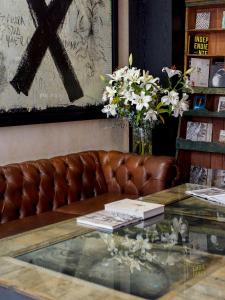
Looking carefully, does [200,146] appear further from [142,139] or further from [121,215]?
[121,215]

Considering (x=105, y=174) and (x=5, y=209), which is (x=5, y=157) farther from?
(x=105, y=174)

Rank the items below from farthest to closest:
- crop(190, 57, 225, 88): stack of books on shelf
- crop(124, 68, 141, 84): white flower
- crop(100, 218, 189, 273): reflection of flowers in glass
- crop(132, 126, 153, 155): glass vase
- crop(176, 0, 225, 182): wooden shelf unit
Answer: crop(190, 57, 225, 88): stack of books on shelf
crop(176, 0, 225, 182): wooden shelf unit
crop(132, 126, 153, 155): glass vase
crop(124, 68, 141, 84): white flower
crop(100, 218, 189, 273): reflection of flowers in glass

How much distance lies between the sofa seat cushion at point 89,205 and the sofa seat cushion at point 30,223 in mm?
100

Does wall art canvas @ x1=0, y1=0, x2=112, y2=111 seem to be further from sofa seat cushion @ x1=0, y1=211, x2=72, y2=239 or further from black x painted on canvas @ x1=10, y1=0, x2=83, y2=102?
sofa seat cushion @ x1=0, y1=211, x2=72, y2=239

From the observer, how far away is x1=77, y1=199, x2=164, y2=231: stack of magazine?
210 centimetres

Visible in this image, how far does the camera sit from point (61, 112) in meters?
3.90

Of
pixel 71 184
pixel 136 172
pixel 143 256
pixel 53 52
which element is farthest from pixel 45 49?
pixel 143 256

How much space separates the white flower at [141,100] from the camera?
144 inches

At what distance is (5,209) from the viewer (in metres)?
3.04

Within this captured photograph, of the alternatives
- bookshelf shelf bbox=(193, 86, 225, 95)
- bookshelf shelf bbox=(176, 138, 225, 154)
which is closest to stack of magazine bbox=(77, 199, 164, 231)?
bookshelf shelf bbox=(176, 138, 225, 154)

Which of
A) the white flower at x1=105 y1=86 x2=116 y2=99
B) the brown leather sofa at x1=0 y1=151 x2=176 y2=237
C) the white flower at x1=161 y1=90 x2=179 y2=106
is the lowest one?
the brown leather sofa at x1=0 y1=151 x2=176 y2=237

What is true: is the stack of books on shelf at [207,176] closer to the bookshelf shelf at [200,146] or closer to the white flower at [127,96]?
the bookshelf shelf at [200,146]

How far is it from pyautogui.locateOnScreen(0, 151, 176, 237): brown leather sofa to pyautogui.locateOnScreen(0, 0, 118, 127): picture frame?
0.36m

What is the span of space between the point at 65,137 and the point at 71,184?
0.59m
